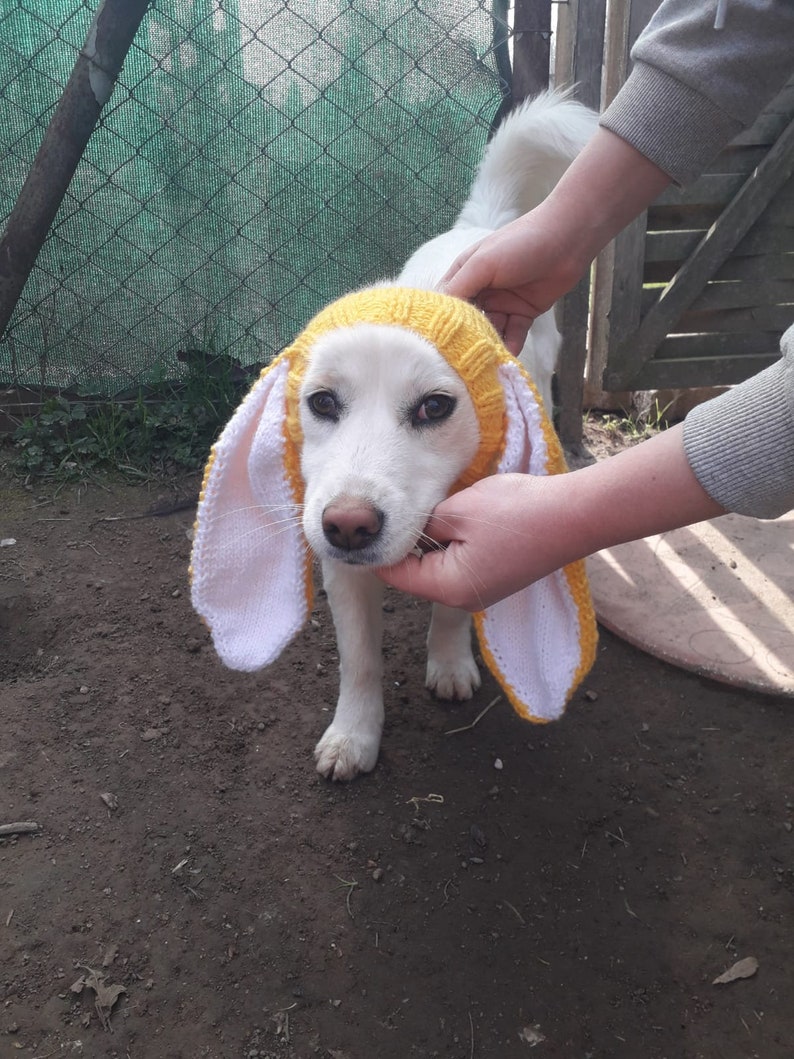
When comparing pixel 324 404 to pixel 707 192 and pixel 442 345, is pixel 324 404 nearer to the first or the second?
pixel 442 345

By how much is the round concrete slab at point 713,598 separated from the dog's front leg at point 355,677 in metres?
1.02

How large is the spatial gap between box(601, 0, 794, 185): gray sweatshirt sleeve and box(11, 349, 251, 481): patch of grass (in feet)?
8.02

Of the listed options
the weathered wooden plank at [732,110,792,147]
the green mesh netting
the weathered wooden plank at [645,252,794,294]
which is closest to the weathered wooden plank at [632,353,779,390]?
the weathered wooden plank at [645,252,794,294]

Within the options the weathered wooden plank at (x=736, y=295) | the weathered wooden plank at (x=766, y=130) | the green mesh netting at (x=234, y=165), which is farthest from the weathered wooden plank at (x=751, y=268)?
the green mesh netting at (x=234, y=165)

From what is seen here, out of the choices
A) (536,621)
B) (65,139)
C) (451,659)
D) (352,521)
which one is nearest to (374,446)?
(352,521)

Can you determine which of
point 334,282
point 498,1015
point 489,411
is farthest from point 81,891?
point 334,282

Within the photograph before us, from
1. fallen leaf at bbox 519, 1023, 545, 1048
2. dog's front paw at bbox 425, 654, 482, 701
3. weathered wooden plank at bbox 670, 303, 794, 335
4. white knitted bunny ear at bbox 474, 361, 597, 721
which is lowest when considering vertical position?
fallen leaf at bbox 519, 1023, 545, 1048

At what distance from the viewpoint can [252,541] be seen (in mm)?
1771

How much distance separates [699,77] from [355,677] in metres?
1.66

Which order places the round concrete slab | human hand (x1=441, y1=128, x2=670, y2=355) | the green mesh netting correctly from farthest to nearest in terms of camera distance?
the green mesh netting
the round concrete slab
human hand (x1=441, y1=128, x2=670, y2=355)

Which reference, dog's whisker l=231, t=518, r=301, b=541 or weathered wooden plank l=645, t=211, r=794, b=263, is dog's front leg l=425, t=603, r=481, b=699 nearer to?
dog's whisker l=231, t=518, r=301, b=541

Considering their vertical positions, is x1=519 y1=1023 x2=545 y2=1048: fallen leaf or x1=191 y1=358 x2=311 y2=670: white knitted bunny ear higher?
x1=191 y1=358 x2=311 y2=670: white knitted bunny ear

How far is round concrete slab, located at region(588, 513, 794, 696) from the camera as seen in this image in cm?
262

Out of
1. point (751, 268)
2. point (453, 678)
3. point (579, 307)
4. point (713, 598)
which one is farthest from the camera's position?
point (751, 268)
